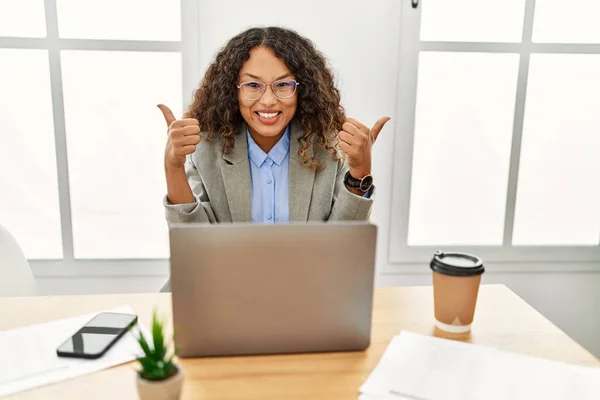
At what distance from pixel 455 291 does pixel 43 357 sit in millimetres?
760

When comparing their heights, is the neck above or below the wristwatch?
above

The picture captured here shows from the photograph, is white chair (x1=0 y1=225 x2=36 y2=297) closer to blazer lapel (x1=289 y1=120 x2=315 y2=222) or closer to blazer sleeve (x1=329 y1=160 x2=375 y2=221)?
blazer lapel (x1=289 y1=120 x2=315 y2=222)

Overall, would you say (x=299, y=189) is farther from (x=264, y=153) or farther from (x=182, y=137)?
(x=182, y=137)

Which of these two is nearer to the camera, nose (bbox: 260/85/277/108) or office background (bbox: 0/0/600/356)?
nose (bbox: 260/85/277/108)

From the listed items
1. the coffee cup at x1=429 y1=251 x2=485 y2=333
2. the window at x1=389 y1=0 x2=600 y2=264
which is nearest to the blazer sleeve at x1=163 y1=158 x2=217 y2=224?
the coffee cup at x1=429 y1=251 x2=485 y2=333

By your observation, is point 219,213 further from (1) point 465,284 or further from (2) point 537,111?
(2) point 537,111

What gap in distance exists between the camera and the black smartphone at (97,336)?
943 mm

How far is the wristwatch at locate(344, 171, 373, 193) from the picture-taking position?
1.51 meters

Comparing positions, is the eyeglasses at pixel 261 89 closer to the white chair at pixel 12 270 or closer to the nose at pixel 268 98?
the nose at pixel 268 98

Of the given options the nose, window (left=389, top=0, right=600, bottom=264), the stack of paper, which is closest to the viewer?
the stack of paper

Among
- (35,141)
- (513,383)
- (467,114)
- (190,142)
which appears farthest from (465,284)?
(35,141)

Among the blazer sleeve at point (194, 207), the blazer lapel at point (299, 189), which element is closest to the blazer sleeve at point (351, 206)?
the blazer lapel at point (299, 189)

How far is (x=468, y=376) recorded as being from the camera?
881 millimetres

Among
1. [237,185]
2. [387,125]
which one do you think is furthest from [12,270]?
[387,125]
